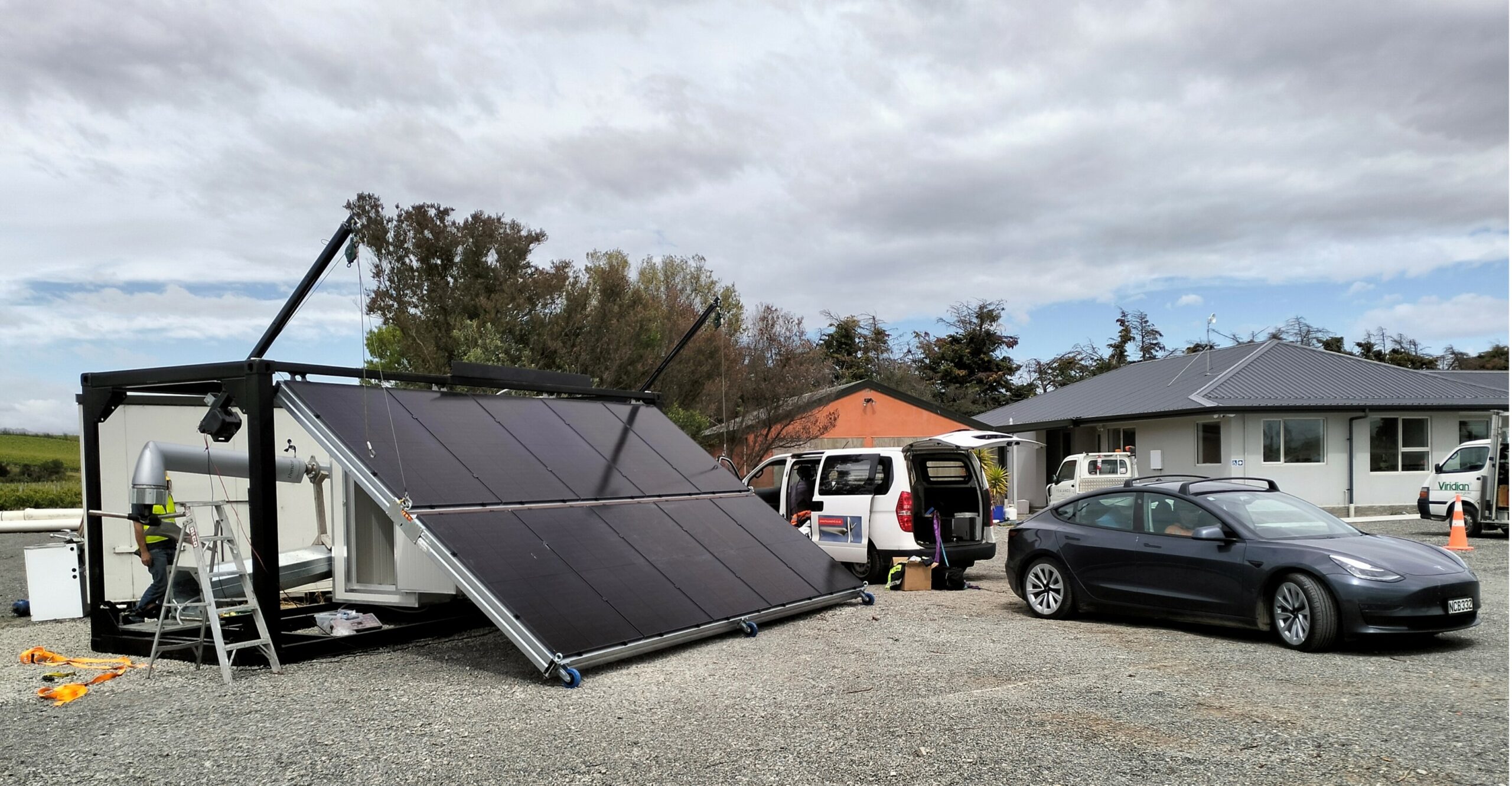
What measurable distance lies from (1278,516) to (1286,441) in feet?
57.5

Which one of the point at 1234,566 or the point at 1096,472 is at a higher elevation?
the point at 1234,566

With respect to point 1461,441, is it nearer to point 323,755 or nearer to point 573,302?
point 573,302

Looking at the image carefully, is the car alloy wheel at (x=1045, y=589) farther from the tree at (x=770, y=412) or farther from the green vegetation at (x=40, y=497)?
the green vegetation at (x=40, y=497)

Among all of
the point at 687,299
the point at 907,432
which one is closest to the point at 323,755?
the point at 907,432

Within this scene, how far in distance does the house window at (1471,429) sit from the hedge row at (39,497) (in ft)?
111

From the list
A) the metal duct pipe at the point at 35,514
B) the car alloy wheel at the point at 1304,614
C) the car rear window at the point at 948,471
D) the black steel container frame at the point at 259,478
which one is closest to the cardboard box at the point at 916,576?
the car rear window at the point at 948,471

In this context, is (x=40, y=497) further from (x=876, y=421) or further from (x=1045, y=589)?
(x=1045, y=589)

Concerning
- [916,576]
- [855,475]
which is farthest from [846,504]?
[916,576]

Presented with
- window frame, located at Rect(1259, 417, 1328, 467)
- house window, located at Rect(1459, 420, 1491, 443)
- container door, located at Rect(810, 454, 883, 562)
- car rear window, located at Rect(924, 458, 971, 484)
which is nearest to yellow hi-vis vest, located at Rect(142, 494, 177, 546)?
container door, located at Rect(810, 454, 883, 562)

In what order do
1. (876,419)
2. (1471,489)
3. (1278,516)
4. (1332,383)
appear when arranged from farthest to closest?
(876,419) → (1332,383) → (1471,489) → (1278,516)

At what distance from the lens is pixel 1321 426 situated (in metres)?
25.1

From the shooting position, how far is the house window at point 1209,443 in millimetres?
25219

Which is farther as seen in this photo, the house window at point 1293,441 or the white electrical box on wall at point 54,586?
the house window at point 1293,441

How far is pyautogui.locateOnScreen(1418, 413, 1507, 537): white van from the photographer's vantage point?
62.3 ft
